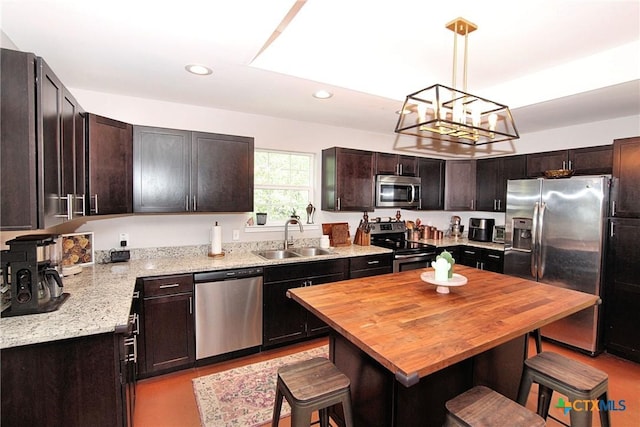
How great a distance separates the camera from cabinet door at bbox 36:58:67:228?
150 cm

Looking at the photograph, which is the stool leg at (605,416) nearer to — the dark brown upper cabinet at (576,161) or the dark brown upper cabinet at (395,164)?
the dark brown upper cabinet at (576,161)

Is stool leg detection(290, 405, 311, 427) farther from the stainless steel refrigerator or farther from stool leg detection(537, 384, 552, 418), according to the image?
the stainless steel refrigerator

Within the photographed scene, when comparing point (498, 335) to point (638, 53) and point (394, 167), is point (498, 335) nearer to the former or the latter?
point (638, 53)

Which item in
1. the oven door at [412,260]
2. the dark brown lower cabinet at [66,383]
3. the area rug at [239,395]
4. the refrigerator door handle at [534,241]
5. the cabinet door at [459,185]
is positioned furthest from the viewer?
the cabinet door at [459,185]

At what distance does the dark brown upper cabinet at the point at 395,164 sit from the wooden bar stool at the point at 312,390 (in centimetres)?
295

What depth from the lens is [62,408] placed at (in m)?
1.54

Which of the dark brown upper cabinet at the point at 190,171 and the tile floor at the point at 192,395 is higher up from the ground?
the dark brown upper cabinet at the point at 190,171

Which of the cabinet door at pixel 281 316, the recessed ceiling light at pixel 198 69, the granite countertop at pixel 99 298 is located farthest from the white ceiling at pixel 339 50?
the cabinet door at pixel 281 316

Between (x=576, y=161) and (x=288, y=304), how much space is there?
12.1 feet

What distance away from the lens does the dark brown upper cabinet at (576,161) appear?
3402mm

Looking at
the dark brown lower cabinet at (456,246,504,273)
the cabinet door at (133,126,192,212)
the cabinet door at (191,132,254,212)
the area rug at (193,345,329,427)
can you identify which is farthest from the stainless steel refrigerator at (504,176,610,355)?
the cabinet door at (133,126,192,212)

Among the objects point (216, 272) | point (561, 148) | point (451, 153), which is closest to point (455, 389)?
point (216, 272)

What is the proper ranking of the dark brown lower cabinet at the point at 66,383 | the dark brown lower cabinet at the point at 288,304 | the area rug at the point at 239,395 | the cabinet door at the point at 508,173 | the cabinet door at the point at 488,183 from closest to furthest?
the dark brown lower cabinet at the point at 66,383
the area rug at the point at 239,395
the dark brown lower cabinet at the point at 288,304
the cabinet door at the point at 508,173
the cabinet door at the point at 488,183

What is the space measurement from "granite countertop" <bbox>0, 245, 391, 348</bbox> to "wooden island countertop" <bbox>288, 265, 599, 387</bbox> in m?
1.02
